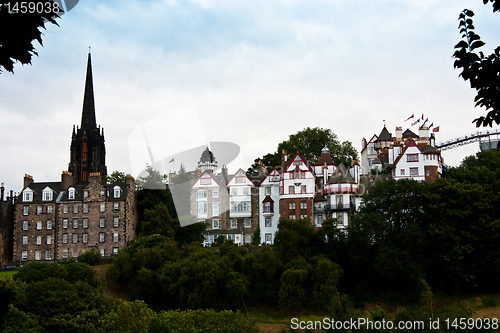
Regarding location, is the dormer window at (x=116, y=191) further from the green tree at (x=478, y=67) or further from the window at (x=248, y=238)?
the green tree at (x=478, y=67)

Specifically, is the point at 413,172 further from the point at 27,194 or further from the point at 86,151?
the point at 86,151

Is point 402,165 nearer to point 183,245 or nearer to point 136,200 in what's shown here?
point 183,245

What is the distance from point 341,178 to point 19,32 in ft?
208

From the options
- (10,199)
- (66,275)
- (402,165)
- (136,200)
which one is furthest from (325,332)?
(10,199)

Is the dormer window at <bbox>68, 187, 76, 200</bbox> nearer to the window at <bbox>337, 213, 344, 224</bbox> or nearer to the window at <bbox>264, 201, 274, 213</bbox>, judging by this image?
the window at <bbox>264, 201, 274, 213</bbox>

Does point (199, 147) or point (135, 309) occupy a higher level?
point (199, 147)

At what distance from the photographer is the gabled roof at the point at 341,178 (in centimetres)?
7012


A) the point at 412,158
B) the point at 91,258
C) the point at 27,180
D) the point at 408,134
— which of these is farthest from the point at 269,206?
the point at 27,180

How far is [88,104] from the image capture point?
117312 mm

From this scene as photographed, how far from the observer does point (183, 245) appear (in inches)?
2584

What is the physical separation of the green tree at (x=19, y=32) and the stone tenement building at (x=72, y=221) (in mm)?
63031

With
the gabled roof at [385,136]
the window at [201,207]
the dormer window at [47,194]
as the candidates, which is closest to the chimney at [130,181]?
the window at [201,207]

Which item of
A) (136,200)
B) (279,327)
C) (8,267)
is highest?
(136,200)

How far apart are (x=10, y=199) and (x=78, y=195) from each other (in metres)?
9.86
